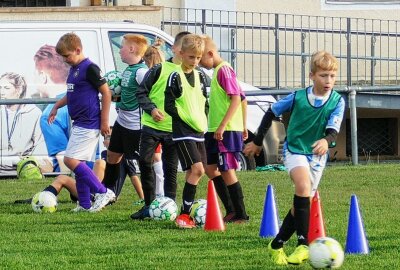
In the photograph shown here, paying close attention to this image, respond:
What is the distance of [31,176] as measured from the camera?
17.4 meters

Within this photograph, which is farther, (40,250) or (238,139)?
(238,139)

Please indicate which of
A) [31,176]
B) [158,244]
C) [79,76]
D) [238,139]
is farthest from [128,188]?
[158,244]

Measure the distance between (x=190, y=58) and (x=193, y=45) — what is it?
151 millimetres

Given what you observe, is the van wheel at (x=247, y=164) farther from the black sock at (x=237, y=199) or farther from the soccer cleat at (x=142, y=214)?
the black sock at (x=237, y=199)

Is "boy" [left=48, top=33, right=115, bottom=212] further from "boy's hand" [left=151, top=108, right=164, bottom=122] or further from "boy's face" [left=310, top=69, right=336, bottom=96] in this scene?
"boy's face" [left=310, top=69, right=336, bottom=96]

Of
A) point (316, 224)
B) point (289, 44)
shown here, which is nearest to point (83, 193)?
point (316, 224)

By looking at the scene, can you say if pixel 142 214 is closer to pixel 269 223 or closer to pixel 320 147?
pixel 269 223

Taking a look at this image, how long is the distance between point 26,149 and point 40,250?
7.36 m

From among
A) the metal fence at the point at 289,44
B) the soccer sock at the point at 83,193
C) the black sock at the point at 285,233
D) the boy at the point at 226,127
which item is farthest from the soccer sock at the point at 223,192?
the metal fence at the point at 289,44

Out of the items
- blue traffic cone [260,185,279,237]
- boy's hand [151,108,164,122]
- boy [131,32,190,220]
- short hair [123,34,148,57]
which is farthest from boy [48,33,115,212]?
blue traffic cone [260,185,279,237]

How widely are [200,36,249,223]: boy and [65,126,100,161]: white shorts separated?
1.52 metres

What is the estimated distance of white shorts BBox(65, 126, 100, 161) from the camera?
1323cm

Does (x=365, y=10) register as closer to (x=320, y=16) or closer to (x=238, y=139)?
(x=320, y=16)

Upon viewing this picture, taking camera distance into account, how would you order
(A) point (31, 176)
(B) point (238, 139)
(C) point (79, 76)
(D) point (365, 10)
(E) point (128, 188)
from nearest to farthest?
(B) point (238, 139) < (C) point (79, 76) < (E) point (128, 188) < (A) point (31, 176) < (D) point (365, 10)
